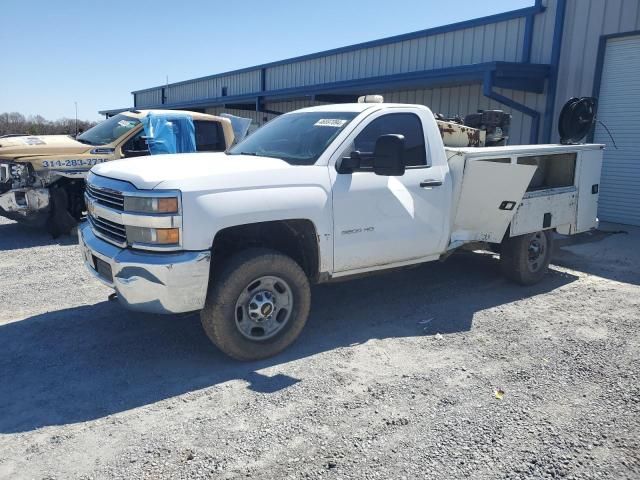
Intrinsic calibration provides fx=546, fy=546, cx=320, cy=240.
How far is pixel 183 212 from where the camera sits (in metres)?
3.79

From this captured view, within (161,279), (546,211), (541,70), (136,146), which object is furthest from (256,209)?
(541,70)

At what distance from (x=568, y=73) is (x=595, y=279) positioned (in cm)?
561

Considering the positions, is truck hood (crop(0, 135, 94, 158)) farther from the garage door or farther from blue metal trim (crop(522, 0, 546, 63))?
the garage door

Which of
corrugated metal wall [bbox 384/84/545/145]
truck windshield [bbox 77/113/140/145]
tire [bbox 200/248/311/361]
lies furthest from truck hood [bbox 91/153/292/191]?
corrugated metal wall [bbox 384/84/545/145]

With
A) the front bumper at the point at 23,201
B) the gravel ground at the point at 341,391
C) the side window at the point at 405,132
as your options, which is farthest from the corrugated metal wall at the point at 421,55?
the front bumper at the point at 23,201

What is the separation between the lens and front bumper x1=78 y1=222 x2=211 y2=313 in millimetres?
3807

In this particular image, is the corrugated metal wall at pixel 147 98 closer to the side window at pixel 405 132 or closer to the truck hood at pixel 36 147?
the truck hood at pixel 36 147

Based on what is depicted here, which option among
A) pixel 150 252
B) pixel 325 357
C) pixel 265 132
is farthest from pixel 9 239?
pixel 325 357

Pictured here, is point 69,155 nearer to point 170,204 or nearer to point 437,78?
point 170,204

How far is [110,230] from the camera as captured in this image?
4297 mm

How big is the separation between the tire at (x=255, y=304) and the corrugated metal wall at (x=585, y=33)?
348 inches

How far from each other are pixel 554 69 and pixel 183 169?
942 cm

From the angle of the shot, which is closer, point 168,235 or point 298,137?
point 168,235

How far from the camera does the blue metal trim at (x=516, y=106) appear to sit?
10.6m
